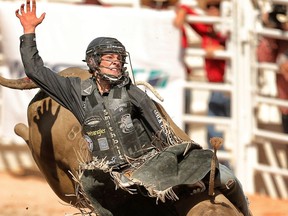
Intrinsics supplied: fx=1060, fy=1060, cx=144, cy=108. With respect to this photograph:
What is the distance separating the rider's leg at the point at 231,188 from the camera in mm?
5980

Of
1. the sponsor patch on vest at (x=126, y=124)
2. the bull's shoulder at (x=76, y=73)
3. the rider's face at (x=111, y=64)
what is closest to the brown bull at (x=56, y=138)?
the bull's shoulder at (x=76, y=73)

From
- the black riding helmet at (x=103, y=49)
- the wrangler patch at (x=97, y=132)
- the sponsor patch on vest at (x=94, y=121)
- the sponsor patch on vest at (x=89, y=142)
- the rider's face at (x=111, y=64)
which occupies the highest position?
the black riding helmet at (x=103, y=49)

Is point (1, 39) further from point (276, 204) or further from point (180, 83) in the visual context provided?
point (276, 204)

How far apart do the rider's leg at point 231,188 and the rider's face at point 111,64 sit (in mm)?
815

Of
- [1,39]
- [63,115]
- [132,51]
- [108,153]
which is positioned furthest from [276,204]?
[108,153]

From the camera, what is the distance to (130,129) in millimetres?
6113

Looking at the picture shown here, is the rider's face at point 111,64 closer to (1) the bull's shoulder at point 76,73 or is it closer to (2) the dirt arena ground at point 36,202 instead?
(1) the bull's shoulder at point 76,73

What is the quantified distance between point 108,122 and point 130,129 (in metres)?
0.14

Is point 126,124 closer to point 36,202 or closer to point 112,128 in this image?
point 112,128

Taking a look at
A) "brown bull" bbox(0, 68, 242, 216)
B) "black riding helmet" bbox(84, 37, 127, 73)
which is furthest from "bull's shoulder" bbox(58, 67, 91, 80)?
"black riding helmet" bbox(84, 37, 127, 73)

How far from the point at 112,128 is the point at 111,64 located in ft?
1.21

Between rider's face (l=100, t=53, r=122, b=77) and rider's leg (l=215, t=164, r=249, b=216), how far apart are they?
815 mm

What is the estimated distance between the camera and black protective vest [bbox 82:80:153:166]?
19.9ft

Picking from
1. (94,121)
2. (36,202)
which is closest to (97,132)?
(94,121)
